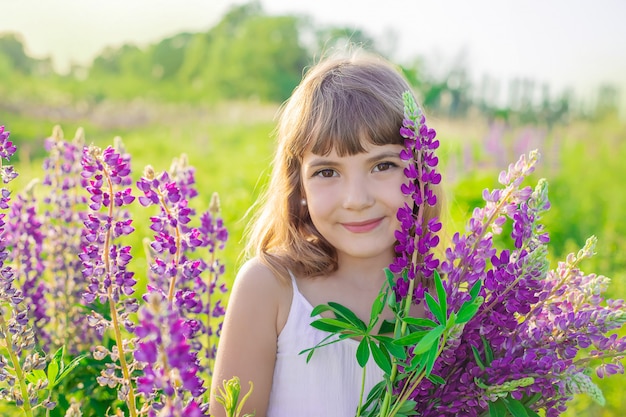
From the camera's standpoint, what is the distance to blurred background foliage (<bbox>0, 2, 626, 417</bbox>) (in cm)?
639

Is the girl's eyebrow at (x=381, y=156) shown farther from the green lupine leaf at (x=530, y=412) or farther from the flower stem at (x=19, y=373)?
the flower stem at (x=19, y=373)

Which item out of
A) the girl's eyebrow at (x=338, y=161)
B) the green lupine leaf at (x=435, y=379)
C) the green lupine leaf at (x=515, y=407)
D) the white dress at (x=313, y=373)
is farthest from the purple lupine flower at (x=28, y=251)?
the green lupine leaf at (x=515, y=407)

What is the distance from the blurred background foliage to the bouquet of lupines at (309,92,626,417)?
101 centimetres

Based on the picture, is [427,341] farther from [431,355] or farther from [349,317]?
[349,317]

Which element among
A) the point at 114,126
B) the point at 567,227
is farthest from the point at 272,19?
the point at 567,227

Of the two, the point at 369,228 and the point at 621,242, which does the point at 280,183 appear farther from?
the point at 621,242

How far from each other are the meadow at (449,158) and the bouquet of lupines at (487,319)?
87 centimetres

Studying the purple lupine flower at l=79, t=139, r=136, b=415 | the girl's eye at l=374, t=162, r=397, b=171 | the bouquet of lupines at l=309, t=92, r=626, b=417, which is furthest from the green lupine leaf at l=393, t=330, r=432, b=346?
the girl's eye at l=374, t=162, r=397, b=171

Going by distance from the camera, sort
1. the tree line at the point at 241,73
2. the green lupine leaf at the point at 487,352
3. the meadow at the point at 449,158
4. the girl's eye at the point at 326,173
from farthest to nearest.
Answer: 1. the tree line at the point at 241,73
2. the meadow at the point at 449,158
3. the girl's eye at the point at 326,173
4. the green lupine leaf at the point at 487,352

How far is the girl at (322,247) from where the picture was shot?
2029 mm

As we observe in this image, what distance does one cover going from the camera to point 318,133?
2.09 meters

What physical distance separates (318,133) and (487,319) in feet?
2.66

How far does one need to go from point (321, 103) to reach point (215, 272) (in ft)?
1.97

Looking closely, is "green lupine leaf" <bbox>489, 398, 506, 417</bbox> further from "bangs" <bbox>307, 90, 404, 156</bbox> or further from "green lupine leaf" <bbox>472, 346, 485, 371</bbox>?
"bangs" <bbox>307, 90, 404, 156</bbox>
